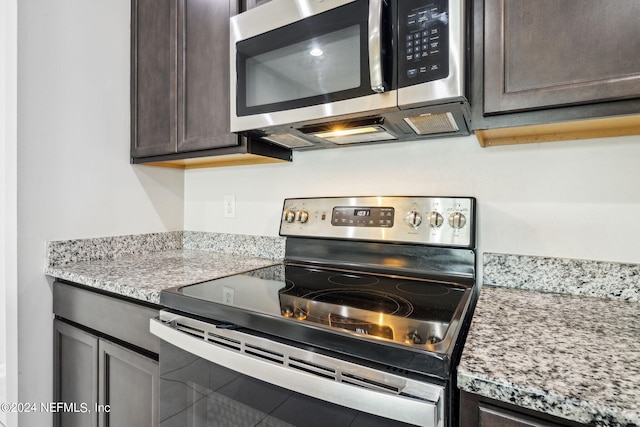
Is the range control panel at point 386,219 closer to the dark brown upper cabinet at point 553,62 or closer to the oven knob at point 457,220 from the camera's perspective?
the oven knob at point 457,220

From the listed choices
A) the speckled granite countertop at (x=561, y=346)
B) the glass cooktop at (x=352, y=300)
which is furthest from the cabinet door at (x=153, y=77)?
the speckled granite countertop at (x=561, y=346)

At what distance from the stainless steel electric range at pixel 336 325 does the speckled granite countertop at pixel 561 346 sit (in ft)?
0.19

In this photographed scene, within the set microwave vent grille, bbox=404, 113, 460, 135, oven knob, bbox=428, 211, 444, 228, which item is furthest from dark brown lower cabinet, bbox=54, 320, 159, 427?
microwave vent grille, bbox=404, 113, 460, 135

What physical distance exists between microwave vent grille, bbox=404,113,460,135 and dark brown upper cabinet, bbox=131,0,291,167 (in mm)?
616

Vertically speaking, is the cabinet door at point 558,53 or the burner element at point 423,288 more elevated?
the cabinet door at point 558,53

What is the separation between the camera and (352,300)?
0.92 meters

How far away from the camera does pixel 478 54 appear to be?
0.84 meters

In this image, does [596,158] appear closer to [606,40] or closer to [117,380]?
[606,40]

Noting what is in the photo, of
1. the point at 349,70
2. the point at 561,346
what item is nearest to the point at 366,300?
the point at 561,346

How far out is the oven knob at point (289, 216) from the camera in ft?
4.63

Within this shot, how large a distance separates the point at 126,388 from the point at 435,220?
3.87ft

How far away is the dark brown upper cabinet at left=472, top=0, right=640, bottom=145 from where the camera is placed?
71cm

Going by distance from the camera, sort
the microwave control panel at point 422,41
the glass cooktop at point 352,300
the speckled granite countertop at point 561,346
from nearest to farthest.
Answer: the speckled granite countertop at point 561,346 → the glass cooktop at point 352,300 → the microwave control panel at point 422,41
